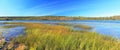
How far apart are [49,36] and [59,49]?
2666 mm

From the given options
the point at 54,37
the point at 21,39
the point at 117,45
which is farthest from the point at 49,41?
the point at 117,45

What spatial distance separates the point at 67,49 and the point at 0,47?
3642 millimetres

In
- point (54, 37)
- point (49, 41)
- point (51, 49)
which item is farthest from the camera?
point (54, 37)

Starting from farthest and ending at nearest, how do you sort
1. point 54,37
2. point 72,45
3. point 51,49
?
1. point 54,37
2. point 72,45
3. point 51,49

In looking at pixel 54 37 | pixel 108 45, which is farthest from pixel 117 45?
pixel 54 37

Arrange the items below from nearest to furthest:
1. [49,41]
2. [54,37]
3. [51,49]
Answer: [51,49]
[49,41]
[54,37]

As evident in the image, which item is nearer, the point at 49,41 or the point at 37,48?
the point at 37,48

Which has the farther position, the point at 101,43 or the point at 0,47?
the point at 0,47

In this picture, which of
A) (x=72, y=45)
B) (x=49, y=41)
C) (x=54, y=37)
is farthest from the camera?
(x=54, y=37)

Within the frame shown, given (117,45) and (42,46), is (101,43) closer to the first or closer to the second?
(117,45)

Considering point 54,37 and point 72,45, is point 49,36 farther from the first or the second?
point 72,45

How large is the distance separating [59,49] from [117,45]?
8.53 ft

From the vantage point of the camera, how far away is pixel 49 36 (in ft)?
45.2

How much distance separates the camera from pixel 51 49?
35.8 feet
